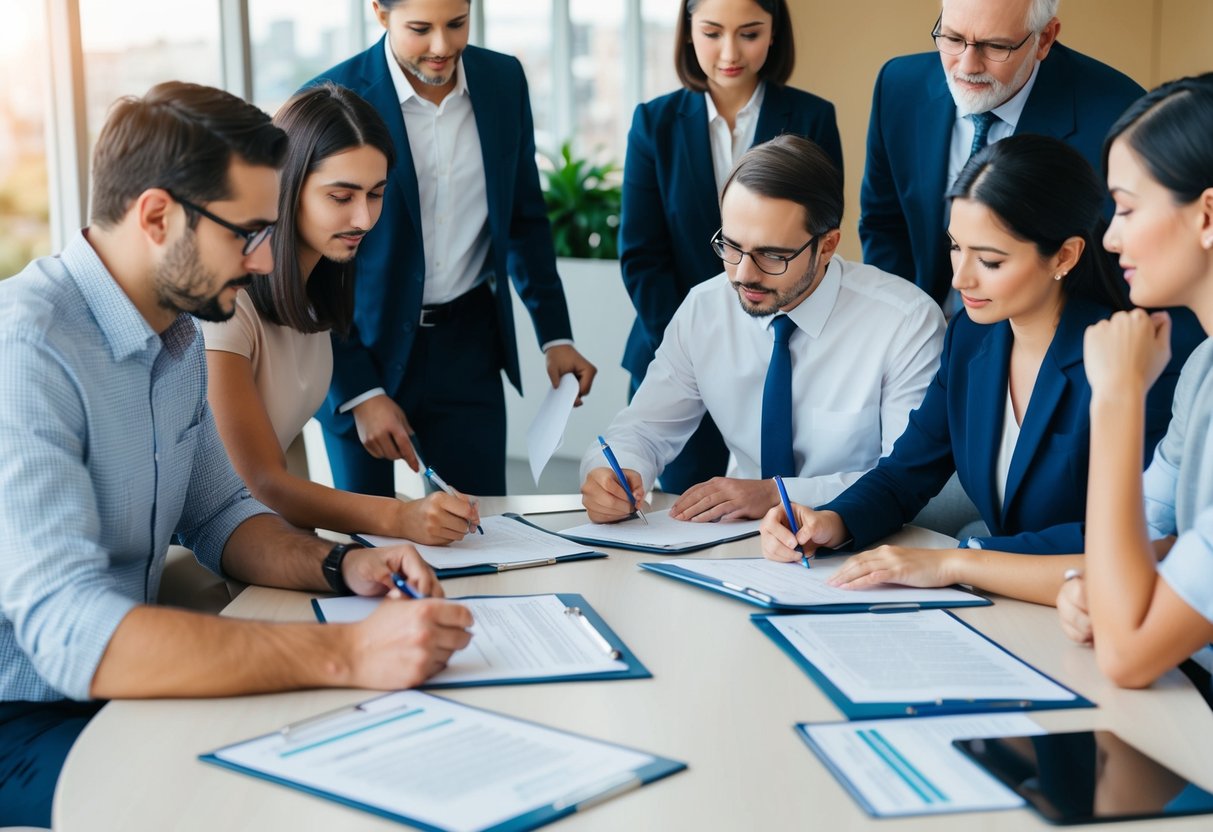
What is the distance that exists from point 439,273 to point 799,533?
137 centimetres

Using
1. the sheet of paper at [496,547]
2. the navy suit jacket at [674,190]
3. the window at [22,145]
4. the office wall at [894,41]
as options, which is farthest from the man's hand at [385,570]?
the office wall at [894,41]

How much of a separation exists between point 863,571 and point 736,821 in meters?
0.71

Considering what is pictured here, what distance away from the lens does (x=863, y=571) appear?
172cm

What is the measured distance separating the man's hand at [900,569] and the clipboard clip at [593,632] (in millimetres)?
384

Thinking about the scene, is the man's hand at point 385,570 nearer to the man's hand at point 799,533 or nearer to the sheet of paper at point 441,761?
the sheet of paper at point 441,761

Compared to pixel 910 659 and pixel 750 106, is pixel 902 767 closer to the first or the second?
pixel 910 659

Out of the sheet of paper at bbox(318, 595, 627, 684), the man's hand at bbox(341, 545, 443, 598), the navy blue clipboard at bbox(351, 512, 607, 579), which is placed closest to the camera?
the sheet of paper at bbox(318, 595, 627, 684)

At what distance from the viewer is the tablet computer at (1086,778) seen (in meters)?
1.08

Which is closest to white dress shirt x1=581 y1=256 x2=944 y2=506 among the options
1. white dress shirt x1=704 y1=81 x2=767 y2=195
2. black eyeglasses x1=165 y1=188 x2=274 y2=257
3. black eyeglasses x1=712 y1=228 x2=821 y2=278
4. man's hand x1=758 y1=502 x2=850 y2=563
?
black eyeglasses x1=712 y1=228 x2=821 y2=278

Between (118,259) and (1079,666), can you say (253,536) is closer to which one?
Result: (118,259)

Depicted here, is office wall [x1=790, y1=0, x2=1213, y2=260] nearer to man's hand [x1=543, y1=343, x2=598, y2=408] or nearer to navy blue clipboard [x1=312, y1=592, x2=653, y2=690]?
man's hand [x1=543, y1=343, x2=598, y2=408]

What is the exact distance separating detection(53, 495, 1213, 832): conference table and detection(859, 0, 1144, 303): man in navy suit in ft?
4.51

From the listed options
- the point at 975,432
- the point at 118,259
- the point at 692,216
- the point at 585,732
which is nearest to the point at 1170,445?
the point at 975,432

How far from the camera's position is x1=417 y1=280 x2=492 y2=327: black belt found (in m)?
2.93
